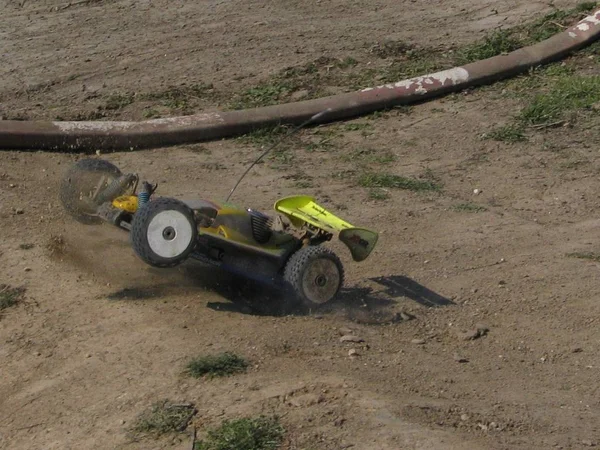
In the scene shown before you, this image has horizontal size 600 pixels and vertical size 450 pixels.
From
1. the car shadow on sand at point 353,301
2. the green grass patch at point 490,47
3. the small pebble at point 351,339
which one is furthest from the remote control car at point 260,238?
the green grass patch at point 490,47

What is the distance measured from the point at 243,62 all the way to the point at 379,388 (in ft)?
18.9

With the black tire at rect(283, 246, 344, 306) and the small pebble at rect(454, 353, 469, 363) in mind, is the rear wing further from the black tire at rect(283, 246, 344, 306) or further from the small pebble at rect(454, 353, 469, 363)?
the small pebble at rect(454, 353, 469, 363)

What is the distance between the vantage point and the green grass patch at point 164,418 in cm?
532

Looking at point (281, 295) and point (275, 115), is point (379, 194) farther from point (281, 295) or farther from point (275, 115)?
point (281, 295)

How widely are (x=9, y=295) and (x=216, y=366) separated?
1.55m

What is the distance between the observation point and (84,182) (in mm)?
7391

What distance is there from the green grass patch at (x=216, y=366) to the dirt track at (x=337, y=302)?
70mm

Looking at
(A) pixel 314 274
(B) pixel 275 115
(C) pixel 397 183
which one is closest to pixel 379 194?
(C) pixel 397 183

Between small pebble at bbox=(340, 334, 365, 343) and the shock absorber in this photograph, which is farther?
the shock absorber

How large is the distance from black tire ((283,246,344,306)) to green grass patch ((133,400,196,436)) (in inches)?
52.3

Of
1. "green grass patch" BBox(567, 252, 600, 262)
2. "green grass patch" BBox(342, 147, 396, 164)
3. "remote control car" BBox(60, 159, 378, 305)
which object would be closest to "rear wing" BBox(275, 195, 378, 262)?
"remote control car" BBox(60, 159, 378, 305)

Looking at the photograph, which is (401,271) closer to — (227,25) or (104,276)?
(104,276)

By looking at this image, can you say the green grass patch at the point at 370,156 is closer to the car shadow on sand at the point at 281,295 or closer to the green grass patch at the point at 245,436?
the car shadow on sand at the point at 281,295

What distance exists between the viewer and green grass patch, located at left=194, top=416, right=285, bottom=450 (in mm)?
5141
